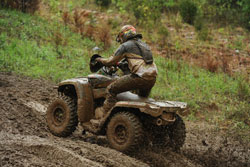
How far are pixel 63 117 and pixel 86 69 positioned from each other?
4.99 m

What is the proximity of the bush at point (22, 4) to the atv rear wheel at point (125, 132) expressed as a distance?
12.0 meters

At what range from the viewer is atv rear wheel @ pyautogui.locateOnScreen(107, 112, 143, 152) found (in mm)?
Answer: 4902

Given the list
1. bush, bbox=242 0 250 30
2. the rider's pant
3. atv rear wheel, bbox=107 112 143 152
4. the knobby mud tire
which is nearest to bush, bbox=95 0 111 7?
bush, bbox=242 0 250 30

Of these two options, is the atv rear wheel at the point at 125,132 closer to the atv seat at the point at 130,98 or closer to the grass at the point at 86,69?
the atv seat at the point at 130,98

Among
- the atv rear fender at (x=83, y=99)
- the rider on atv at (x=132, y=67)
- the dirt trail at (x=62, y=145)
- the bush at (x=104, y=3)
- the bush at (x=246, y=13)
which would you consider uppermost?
the bush at (x=104, y=3)

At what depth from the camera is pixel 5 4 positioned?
15.4 m

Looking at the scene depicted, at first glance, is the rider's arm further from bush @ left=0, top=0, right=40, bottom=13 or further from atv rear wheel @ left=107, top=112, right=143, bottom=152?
bush @ left=0, top=0, right=40, bottom=13

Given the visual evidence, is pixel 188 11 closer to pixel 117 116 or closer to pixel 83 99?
pixel 83 99

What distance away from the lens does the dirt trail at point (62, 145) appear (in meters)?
4.27

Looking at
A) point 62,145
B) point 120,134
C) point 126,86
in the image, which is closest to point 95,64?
point 126,86

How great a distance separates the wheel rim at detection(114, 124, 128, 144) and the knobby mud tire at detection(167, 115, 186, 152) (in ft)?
2.89

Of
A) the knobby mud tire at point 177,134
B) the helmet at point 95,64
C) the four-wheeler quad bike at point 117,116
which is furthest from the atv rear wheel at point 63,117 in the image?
the knobby mud tire at point 177,134

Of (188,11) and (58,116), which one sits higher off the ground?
(188,11)

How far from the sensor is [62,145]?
498 cm
